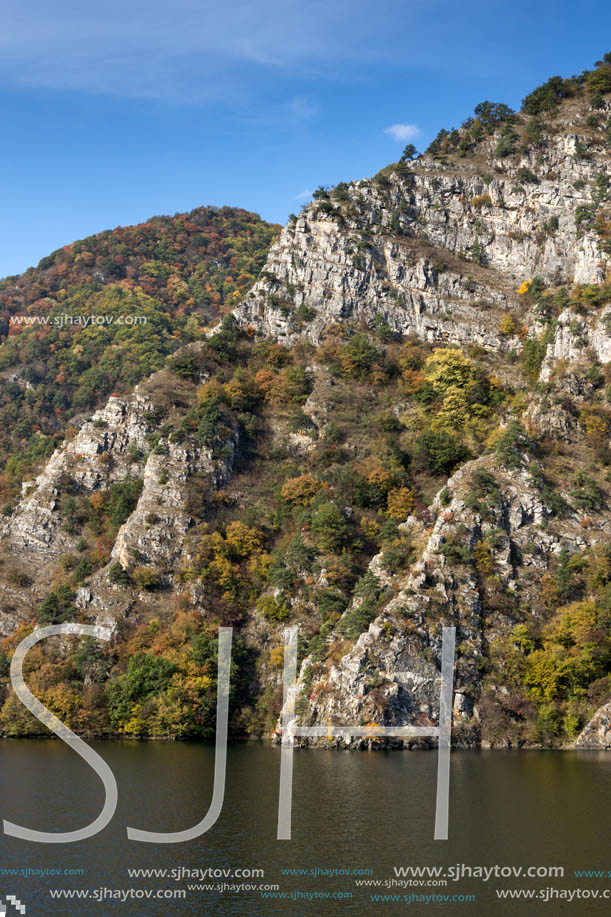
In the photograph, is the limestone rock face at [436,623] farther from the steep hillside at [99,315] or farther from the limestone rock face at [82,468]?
the steep hillside at [99,315]

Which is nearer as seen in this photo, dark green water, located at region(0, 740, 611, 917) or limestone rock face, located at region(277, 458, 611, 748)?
dark green water, located at region(0, 740, 611, 917)

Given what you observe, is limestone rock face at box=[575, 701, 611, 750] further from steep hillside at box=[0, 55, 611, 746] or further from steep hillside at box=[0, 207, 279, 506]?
steep hillside at box=[0, 207, 279, 506]

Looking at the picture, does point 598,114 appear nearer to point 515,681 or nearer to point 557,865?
point 515,681

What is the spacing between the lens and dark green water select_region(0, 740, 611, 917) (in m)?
32.5

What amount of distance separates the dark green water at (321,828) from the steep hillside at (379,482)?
16.0 meters

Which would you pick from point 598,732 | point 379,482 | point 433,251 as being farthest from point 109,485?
point 598,732

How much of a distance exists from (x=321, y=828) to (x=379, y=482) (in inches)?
2265

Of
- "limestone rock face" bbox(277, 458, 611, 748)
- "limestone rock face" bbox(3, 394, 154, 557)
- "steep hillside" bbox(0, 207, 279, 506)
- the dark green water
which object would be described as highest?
"steep hillside" bbox(0, 207, 279, 506)

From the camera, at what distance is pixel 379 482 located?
96375 mm

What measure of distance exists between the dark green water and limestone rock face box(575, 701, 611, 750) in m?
8.68

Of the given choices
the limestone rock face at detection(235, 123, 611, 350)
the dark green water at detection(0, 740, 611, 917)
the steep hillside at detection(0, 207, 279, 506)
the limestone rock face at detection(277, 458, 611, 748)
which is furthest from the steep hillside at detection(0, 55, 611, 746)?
the steep hillside at detection(0, 207, 279, 506)

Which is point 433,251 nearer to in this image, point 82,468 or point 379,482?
point 379,482

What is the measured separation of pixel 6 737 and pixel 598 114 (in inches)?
5174

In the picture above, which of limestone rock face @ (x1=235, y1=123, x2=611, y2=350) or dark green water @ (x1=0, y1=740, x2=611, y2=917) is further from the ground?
limestone rock face @ (x1=235, y1=123, x2=611, y2=350)
